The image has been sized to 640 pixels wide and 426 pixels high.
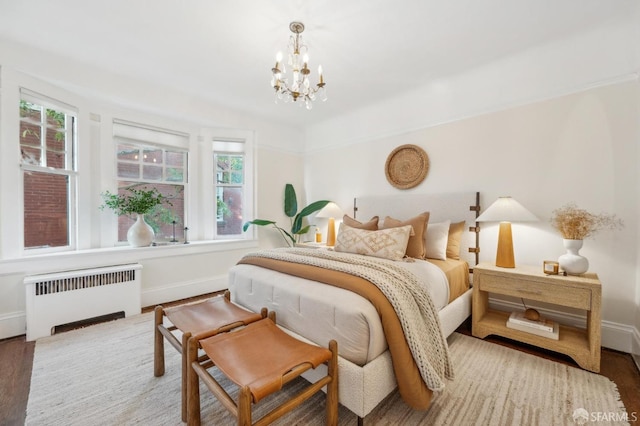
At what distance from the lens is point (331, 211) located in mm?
4035

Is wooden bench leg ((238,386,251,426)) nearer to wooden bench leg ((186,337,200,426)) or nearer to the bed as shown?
wooden bench leg ((186,337,200,426))

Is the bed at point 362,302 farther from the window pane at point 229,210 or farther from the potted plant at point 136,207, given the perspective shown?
the window pane at point 229,210

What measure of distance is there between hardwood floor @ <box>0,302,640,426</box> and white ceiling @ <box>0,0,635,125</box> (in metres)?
2.67

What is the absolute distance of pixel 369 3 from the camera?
195 cm

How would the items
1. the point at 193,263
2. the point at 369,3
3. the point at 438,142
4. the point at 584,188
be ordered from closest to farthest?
the point at 369,3
the point at 584,188
the point at 438,142
the point at 193,263

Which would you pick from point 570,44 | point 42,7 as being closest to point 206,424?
point 42,7

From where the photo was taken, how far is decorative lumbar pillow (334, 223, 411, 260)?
246 centimetres

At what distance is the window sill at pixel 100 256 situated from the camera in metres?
2.44

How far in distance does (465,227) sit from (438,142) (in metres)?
1.06

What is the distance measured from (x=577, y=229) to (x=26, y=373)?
14.1 ft

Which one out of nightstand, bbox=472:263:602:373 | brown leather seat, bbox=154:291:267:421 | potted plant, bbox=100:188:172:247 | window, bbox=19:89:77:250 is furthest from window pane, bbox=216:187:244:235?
nightstand, bbox=472:263:602:373

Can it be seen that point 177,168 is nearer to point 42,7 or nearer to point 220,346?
point 42,7

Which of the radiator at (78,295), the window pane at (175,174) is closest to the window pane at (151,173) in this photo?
the window pane at (175,174)

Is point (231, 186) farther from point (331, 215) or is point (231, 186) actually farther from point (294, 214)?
point (331, 215)
